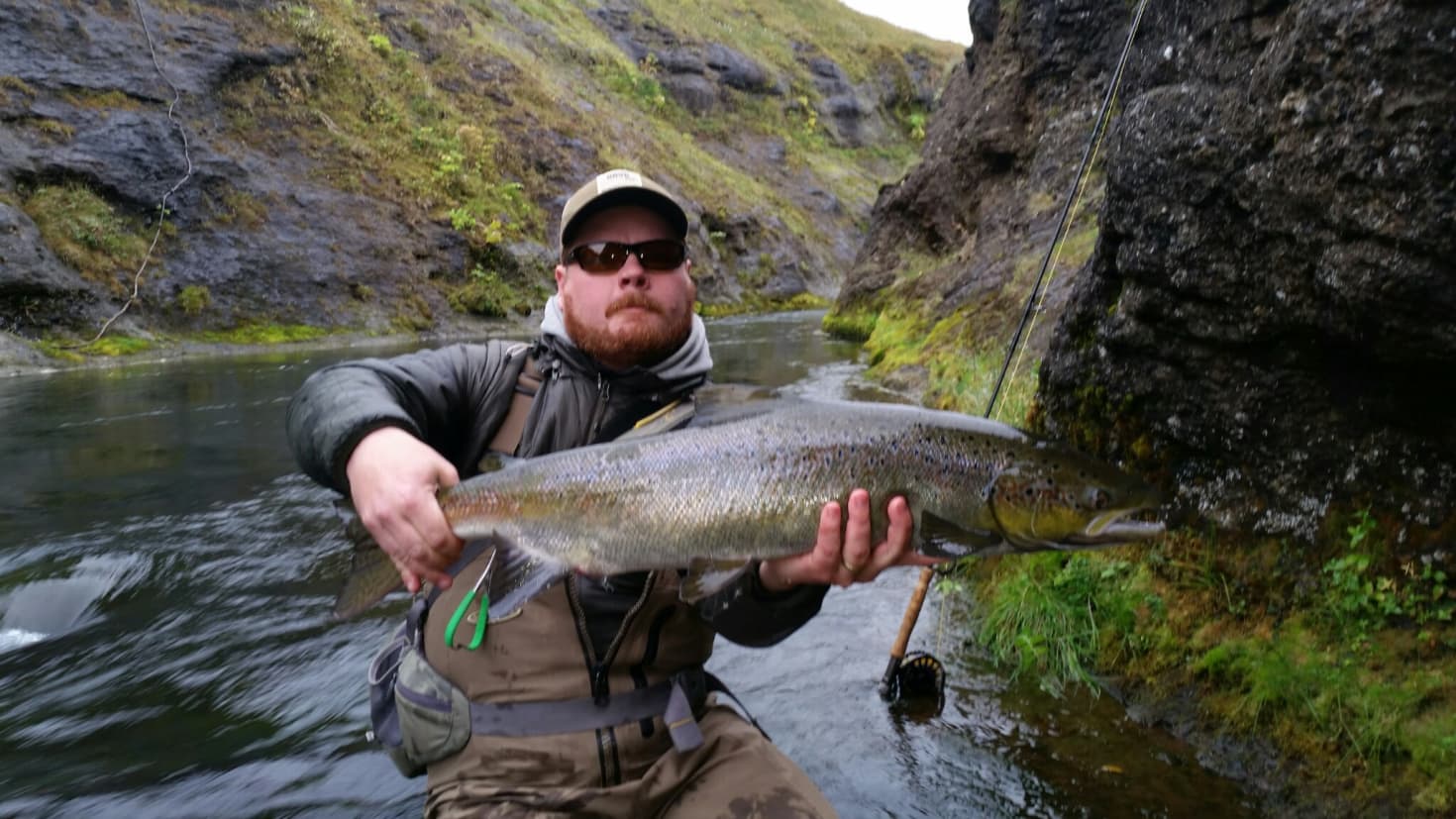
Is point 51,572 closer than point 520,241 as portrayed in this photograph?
Yes

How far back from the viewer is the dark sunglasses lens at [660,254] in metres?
3.26

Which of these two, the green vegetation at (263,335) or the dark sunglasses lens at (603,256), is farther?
the green vegetation at (263,335)

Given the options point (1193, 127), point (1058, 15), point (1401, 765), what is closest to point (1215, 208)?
point (1193, 127)

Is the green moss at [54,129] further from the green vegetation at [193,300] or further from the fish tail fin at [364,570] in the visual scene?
the fish tail fin at [364,570]

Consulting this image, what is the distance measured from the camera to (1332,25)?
11.5ft

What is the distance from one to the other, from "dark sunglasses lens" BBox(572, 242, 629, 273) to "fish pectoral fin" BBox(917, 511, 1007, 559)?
1467mm

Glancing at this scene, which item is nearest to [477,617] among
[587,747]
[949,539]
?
[587,747]

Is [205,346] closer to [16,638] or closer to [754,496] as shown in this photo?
[16,638]

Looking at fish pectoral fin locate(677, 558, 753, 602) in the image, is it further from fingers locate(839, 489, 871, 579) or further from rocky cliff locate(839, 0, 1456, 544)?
rocky cliff locate(839, 0, 1456, 544)

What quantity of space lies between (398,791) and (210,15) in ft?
107

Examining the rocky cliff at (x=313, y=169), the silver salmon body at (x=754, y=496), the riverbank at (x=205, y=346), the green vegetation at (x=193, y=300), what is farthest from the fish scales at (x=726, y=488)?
the green vegetation at (x=193, y=300)

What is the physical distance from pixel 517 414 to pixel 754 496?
1063 millimetres

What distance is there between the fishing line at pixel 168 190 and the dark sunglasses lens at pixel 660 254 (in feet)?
69.8

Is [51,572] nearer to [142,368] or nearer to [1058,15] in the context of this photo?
[142,368]
